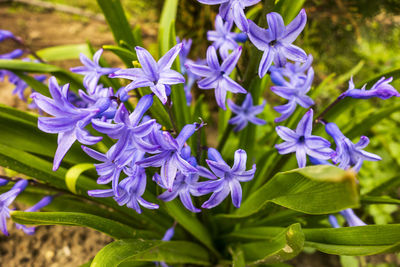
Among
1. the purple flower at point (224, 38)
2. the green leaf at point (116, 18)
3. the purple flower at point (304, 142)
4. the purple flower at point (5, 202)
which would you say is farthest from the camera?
the green leaf at point (116, 18)

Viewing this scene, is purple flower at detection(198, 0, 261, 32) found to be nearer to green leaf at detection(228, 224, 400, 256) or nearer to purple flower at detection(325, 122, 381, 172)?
Result: purple flower at detection(325, 122, 381, 172)

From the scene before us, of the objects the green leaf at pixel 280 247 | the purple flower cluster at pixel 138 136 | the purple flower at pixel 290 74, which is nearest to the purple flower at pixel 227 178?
the purple flower cluster at pixel 138 136

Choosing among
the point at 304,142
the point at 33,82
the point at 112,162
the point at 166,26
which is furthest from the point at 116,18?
the point at 304,142

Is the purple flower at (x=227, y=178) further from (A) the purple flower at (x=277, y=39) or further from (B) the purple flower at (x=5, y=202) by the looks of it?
(B) the purple flower at (x=5, y=202)

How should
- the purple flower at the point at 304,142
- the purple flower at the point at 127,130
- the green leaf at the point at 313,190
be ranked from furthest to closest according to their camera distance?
the purple flower at the point at 304,142
the purple flower at the point at 127,130
the green leaf at the point at 313,190

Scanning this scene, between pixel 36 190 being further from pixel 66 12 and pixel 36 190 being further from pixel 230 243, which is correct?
pixel 66 12

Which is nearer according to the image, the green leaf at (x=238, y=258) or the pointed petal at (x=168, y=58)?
the pointed petal at (x=168, y=58)

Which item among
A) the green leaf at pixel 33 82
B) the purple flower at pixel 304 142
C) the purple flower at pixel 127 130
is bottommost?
the purple flower at pixel 304 142
